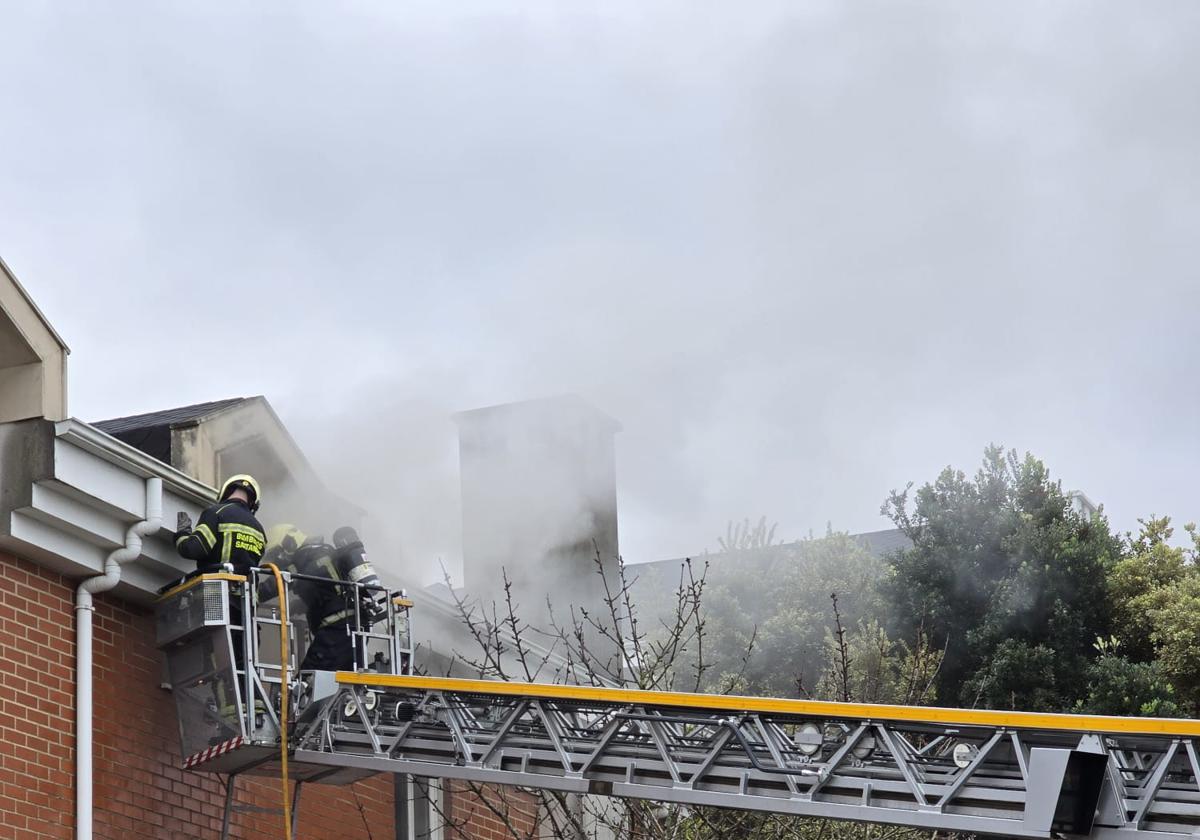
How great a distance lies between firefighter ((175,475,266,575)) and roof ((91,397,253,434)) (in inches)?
82.9

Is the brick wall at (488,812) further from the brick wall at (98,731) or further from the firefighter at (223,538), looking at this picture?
the firefighter at (223,538)

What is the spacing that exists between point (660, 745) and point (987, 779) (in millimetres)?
1559

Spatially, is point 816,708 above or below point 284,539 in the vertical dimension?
below

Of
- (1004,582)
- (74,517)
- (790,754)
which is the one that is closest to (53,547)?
(74,517)

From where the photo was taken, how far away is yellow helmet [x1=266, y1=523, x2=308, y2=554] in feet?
30.8

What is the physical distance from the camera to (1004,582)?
25781 millimetres

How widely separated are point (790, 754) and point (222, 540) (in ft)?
10.3

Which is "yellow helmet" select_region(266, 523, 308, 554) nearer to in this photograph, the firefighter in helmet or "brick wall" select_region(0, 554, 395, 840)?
the firefighter in helmet

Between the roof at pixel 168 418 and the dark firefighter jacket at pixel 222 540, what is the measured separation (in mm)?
2158

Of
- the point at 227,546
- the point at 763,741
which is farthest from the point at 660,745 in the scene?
the point at 227,546

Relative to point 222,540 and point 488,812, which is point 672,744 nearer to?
point 222,540

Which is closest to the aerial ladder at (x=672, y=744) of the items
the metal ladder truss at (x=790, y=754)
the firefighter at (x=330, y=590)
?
the metal ladder truss at (x=790, y=754)

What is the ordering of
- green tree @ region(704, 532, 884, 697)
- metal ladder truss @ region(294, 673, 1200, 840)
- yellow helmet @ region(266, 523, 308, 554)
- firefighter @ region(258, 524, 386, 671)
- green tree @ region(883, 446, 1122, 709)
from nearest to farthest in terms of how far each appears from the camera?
metal ladder truss @ region(294, 673, 1200, 840)
firefighter @ region(258, 524, 386, 671)
yellow helmet @ region(266, 523, 308, 554)
green tree @ region(883, 446, 1122, 709)
green tree @ region(704, 532, 884, 697)

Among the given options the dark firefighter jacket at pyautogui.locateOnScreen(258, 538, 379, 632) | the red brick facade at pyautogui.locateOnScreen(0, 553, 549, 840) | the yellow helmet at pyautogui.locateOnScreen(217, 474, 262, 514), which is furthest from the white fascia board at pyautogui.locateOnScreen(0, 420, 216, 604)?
the dark firefighter jacket at pyautogui.locateOnScreen(258, 538, 379, 632)
